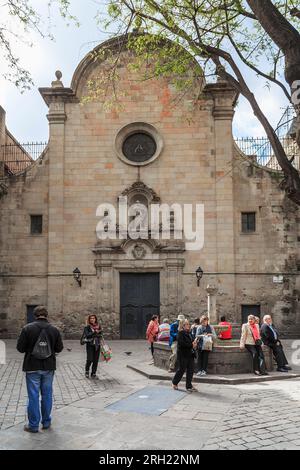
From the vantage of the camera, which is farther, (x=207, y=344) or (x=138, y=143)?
(x=138, y=143)

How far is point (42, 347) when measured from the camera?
289 inches

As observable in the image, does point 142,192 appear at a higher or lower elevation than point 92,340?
higher

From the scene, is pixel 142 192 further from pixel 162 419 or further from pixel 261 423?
pixel 261 423

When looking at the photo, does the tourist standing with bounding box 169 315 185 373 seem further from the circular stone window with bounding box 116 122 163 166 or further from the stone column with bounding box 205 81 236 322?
the circular stone window with bounding box 116 122 163 166

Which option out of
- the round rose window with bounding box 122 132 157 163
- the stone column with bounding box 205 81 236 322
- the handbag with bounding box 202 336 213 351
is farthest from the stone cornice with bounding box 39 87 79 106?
the handbag with bounding box 202 336 213 351

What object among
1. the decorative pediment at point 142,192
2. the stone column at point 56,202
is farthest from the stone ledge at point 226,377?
the decorative pediment at point 142,192

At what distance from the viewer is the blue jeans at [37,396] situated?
706 centimetres

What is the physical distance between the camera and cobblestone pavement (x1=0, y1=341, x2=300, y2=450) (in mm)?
6531

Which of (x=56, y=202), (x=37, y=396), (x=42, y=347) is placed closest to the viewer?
(x=37, y=396)

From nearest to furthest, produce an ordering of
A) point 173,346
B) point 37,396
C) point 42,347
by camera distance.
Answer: point 37,396, point 42,347, point 173,346

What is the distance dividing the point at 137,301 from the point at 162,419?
14771mm

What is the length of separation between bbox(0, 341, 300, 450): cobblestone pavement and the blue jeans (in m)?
0.20

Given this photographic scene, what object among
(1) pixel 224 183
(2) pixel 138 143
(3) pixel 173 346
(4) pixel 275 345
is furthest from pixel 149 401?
(2) pixel 138 143
